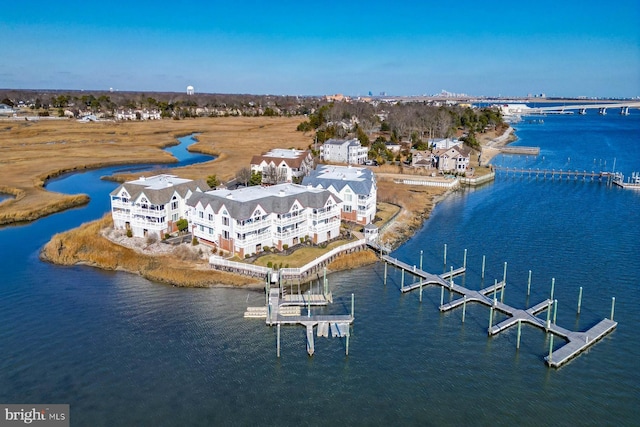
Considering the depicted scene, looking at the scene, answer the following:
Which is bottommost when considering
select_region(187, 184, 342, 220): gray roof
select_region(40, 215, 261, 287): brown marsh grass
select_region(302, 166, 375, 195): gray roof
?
select_region(40, 215, 261, 287): brown marsh grass

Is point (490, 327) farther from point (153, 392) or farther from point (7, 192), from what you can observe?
point (7, 192)

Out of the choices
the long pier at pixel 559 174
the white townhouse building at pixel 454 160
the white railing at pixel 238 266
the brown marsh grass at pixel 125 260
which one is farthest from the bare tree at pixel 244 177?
the long pier at pixel 559 174

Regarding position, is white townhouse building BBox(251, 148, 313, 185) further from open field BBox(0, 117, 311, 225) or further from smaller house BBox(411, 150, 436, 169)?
smaller house BBox(411, 150, 436, 169)

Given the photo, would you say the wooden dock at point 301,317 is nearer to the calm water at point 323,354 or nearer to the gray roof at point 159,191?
the calm water at point 323,354

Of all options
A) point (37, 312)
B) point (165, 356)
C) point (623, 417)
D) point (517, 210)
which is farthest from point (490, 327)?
point (517, 210)

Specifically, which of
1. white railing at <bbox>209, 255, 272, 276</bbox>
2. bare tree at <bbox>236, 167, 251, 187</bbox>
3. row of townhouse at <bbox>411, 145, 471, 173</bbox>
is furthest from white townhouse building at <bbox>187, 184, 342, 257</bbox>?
row of townhouse at <bbox>411, 145, 471, 173</bbox>
